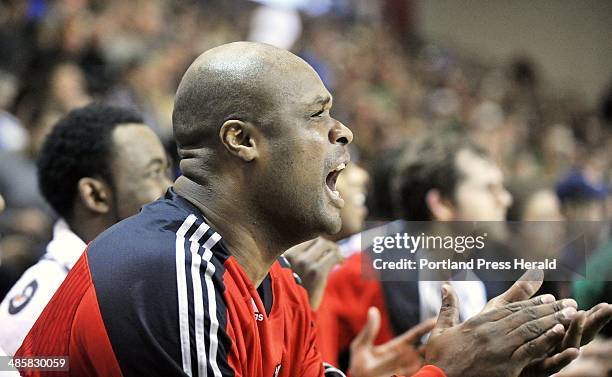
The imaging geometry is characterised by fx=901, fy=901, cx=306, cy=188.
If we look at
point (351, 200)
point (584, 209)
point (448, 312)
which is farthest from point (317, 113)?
point (584, 209)

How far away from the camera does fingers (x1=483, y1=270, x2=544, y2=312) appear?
2246mm

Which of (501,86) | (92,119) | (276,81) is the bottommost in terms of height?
(501,86)

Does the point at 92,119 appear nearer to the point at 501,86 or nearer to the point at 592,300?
the point at 592,300

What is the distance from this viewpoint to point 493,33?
1480 centimetres

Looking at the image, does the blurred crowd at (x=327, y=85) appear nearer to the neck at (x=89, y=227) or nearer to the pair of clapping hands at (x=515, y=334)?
the neck at (x=89, y=227)

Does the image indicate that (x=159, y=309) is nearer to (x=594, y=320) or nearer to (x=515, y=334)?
(x=515, y=334)

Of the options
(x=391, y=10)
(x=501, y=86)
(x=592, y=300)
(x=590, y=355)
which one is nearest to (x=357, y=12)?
(x=391, y=10)

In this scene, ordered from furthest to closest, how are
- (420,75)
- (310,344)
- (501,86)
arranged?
(501,86), (420,75), (310,344)

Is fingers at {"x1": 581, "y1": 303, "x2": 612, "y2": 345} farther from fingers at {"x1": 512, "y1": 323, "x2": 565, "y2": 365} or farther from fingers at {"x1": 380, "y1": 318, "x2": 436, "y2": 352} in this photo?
fingers at {"x1": 380, "y1": 318, "x2": 436, "y2": 352}

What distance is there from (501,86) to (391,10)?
2058 millimetres

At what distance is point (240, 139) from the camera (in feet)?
7.18

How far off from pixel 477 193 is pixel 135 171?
69.8 inches

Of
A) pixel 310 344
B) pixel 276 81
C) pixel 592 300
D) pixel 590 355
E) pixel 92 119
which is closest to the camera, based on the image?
pixel 276 81

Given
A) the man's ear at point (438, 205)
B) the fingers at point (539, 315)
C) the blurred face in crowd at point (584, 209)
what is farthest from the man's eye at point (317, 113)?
the blurred face in crowd at point (584, 209)
